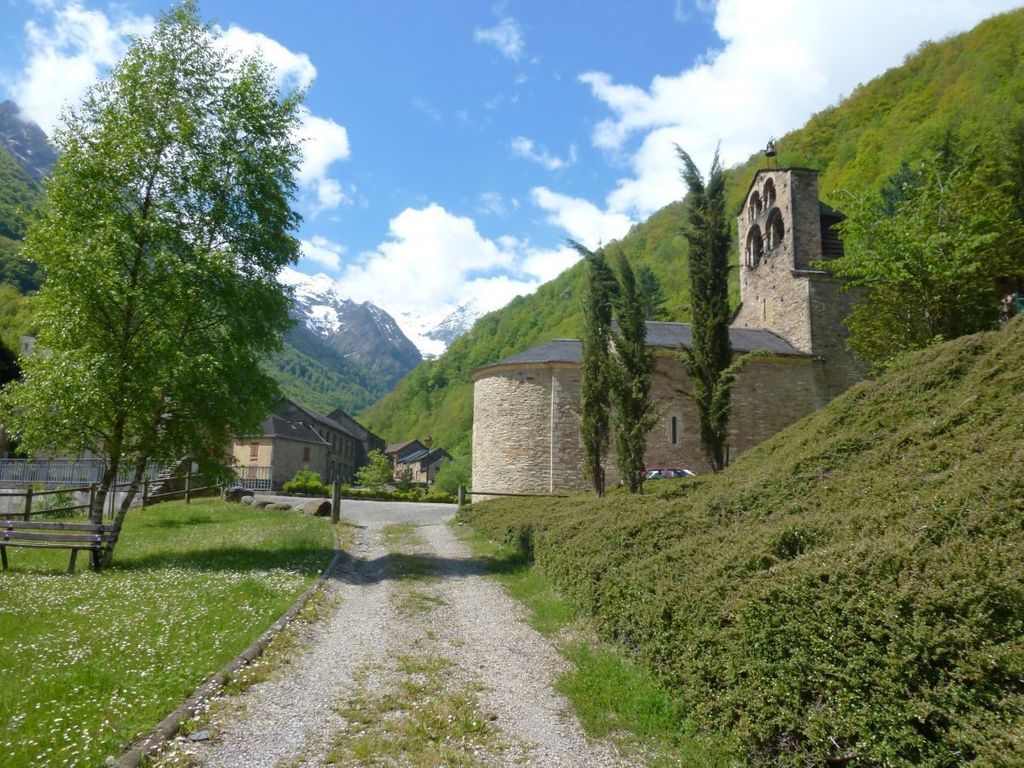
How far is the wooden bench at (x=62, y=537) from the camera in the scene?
10.8 metres

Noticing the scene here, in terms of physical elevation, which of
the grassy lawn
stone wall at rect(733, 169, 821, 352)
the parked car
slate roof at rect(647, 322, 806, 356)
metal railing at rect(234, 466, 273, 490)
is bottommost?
the grassy lawn

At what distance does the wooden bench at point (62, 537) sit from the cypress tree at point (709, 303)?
45.1 feet

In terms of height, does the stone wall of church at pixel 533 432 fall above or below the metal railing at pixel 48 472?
above

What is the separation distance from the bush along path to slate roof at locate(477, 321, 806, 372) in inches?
713

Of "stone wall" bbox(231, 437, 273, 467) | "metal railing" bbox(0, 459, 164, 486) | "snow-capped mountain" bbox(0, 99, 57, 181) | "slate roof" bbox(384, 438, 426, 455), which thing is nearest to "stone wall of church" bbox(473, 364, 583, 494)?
"metal railing" bbox(0, 459, 164, 486)

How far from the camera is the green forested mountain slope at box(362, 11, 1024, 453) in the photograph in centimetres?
4778

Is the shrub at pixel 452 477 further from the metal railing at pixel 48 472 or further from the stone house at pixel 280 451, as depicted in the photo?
the metal railing at pixel 48 472

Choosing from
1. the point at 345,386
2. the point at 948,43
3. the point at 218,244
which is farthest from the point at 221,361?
the point at 345,386

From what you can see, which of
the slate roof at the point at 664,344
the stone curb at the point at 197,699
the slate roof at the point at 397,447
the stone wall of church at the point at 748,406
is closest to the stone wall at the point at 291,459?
the slate roof at the point at 664,344

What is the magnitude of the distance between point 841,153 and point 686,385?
49.2 meters

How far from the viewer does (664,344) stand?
88.7 ft

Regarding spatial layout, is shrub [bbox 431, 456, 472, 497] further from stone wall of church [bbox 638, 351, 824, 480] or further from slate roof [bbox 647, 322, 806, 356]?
stone wall of church [bbox 638, 351, 824, 480]

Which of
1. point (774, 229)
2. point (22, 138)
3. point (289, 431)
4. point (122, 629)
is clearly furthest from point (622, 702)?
point (22, 138)

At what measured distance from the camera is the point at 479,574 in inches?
477
